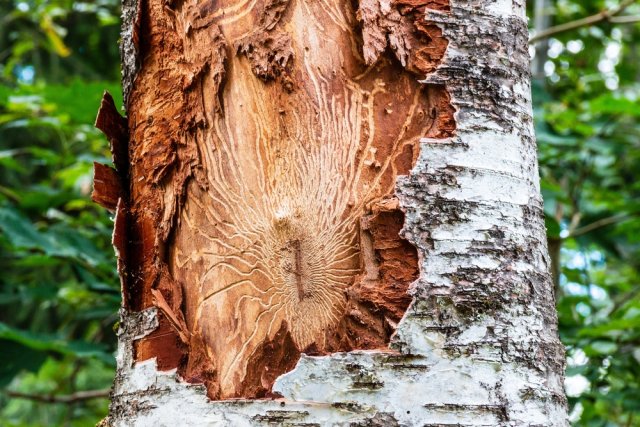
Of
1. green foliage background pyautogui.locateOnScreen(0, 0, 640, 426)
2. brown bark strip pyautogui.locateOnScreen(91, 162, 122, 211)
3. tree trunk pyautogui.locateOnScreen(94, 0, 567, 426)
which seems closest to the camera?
tree trunk pyautogui.locateOnScreen(94, 0, 567, 426)

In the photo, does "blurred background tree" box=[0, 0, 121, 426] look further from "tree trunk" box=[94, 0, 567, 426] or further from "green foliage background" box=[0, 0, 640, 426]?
"tree trunk" box=[94, 0, 567, 426]

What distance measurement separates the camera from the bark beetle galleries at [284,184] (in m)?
1.02

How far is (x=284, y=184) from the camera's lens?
1.06 meters

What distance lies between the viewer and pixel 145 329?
3.76 ft

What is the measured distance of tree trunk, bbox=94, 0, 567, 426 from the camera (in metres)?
0.96

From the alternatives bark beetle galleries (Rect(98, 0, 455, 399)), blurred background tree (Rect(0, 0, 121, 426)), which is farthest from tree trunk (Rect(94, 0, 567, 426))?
blurred background tree (Rect(0, 0, 121, 426))

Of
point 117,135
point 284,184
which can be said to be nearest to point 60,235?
point 117,135

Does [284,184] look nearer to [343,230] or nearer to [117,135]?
[343,230]

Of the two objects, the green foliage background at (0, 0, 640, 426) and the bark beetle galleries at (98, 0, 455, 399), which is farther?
the green foliage background at (0, 0, 640, 426)

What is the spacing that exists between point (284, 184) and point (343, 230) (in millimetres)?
117

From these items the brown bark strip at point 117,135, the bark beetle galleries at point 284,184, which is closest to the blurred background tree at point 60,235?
the brown bark strip at point 117,135

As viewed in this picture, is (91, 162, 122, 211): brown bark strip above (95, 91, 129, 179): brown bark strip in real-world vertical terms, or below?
below

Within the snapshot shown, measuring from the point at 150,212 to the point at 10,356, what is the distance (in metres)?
1.54

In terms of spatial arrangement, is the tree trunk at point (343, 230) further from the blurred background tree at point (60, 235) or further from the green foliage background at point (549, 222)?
the blurred background tree at point (60, 235)
